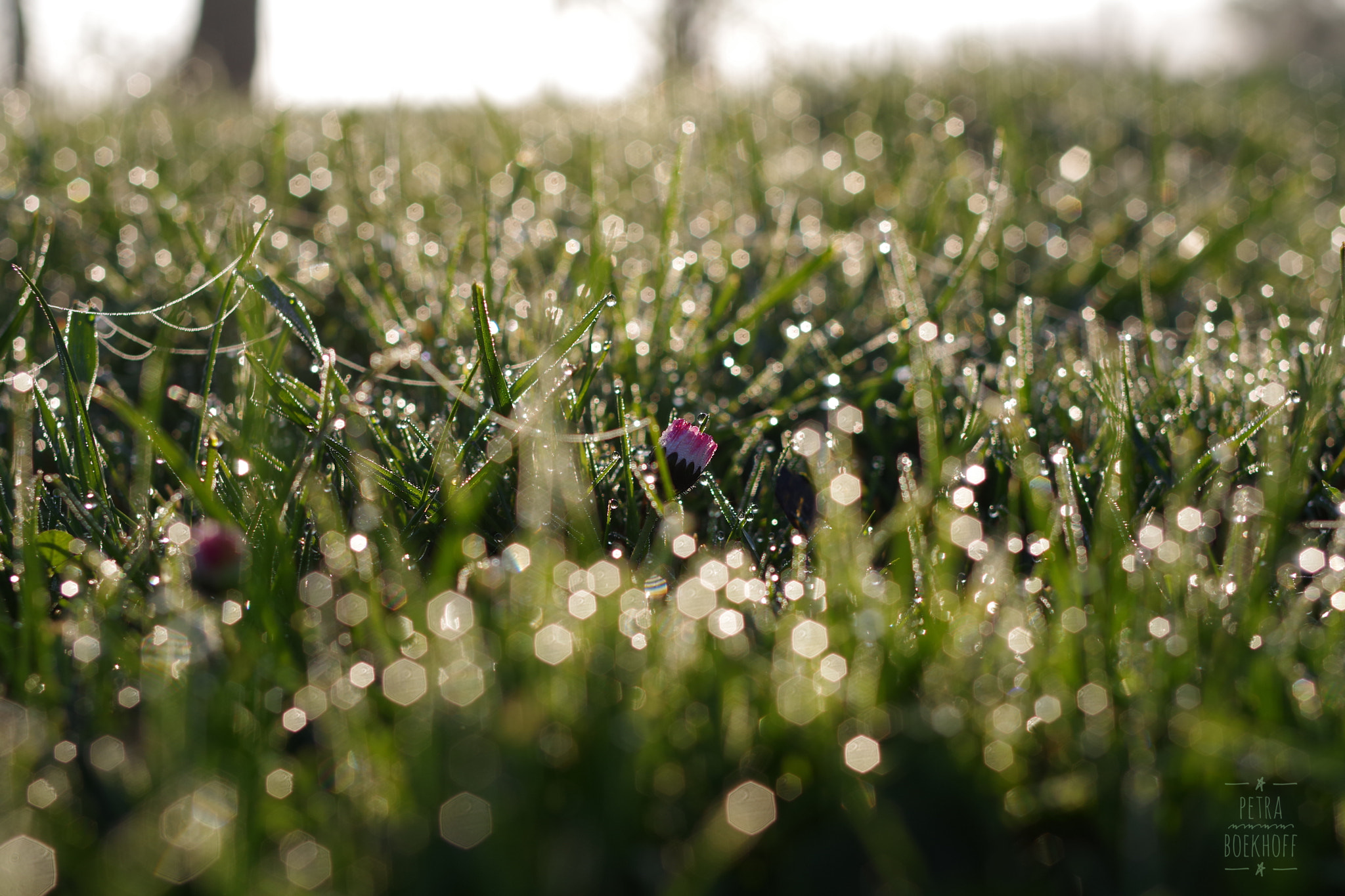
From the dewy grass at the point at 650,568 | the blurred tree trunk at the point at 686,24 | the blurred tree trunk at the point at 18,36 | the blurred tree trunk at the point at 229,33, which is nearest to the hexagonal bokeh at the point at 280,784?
the dewy grass at the point at 650,568

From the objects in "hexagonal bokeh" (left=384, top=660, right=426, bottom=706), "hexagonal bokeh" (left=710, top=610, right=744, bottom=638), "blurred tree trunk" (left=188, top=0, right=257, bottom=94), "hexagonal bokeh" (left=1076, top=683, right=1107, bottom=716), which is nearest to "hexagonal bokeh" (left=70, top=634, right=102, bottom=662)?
"hexagonal bokeh" (left=384, top=660, right=426, bottom=706)

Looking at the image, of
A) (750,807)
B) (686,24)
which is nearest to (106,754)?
(750,807)

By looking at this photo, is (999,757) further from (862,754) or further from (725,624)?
(725,624)

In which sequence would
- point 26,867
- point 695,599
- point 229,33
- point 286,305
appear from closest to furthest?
point 26,867, point 695,599, point 286,305, point 229,33

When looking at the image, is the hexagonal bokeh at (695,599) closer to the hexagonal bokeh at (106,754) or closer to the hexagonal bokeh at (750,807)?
the hexagonal bokeh at (750,807)

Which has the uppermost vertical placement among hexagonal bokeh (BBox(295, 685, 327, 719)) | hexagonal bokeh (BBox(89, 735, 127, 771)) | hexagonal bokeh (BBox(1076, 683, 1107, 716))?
hexagonal bokeh (BBox(1076, 683, 1107, 716))

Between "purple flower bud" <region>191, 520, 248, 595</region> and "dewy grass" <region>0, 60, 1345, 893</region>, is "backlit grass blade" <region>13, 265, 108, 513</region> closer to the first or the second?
"dewy grass" <region>0, 60, 1345, 893</region>
